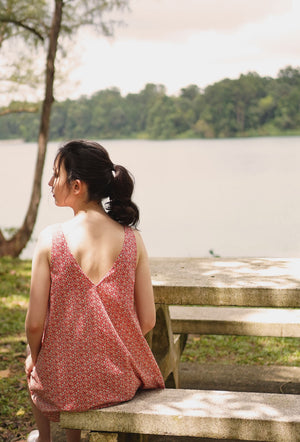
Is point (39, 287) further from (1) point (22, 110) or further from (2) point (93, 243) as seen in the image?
(1) point (22, 110)

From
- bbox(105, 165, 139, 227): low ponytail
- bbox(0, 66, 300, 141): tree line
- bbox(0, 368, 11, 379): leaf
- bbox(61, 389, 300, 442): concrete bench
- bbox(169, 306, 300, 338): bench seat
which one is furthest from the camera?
bbox(0, 66, 300, 141): tree line

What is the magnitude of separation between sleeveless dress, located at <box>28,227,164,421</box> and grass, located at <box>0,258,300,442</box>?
1.27 metres

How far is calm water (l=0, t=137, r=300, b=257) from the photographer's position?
17.0 meters

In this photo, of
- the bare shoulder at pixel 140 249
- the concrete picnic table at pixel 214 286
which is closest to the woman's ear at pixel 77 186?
the bare shoulder at pixel 140 249

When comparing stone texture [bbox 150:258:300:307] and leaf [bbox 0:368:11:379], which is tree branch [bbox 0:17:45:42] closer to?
leaf [bbox 0:368:11:379]

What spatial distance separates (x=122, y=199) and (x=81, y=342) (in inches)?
24.4

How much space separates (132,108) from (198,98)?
9.81ft

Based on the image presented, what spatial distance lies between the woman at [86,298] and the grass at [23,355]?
129cm

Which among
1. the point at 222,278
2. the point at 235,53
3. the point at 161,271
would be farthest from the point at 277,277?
the point at 235,53

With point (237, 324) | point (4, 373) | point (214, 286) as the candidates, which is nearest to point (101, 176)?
point (214, 286)

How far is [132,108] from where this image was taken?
1100 inches

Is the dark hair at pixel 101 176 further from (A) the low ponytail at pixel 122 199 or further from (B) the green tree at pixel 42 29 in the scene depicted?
(B) the green tree at pixel 42 29

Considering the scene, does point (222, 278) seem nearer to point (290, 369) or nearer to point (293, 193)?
point (290, 369)

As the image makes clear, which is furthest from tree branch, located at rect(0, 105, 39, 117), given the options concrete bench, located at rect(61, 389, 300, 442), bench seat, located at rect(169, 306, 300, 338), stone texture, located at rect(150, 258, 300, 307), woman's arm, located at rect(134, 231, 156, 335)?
concrete bench, located at rect(61, 389, 300, 442)
